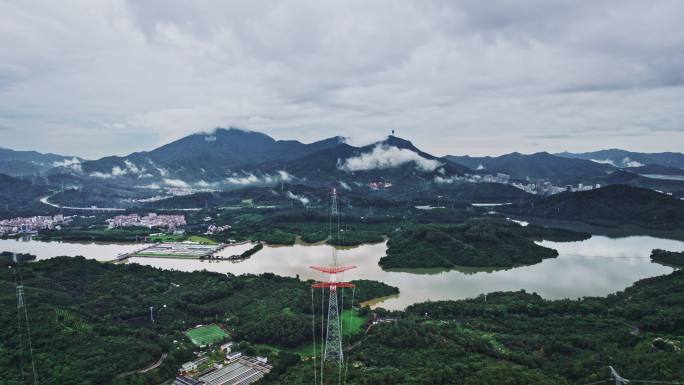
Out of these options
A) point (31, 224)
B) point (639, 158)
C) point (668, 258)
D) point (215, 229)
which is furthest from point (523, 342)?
point (639, 158)

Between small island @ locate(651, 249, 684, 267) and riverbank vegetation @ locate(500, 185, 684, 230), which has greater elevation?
riverbank vegetation @ locate(500, 185, 684, 230)

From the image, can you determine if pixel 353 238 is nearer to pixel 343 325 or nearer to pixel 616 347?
pixel 343 325

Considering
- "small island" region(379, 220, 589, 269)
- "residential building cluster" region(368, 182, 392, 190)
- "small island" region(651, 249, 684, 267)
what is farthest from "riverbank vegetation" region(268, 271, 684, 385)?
"residential building cluster" region(368, 182, 392, 190)

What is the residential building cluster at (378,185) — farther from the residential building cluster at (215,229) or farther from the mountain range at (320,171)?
the residential building cluster at (215,229)

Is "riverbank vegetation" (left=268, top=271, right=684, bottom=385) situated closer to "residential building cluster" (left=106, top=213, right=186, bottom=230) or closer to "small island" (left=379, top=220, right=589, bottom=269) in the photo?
"small island" (left=379, top=220, right=589, bottom=269)

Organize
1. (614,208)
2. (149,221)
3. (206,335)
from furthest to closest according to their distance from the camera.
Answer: (614,208), (149,221), (206,335)

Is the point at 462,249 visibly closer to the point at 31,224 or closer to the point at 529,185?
the point at 31,224

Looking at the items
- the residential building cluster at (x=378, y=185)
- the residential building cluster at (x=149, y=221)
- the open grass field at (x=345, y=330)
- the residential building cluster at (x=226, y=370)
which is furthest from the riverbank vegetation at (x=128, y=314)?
the residential building cluster at (x=378, y=185)
